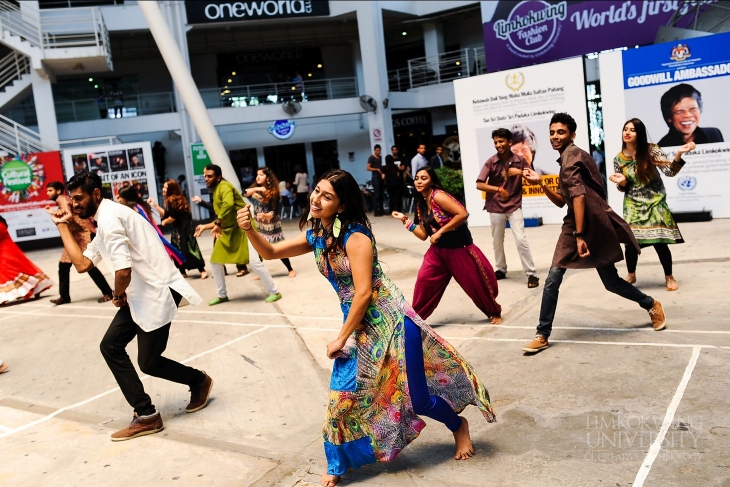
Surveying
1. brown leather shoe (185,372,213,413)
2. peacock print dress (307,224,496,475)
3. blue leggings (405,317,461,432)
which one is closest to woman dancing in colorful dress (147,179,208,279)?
brown leather shoe (185,372,213,413)

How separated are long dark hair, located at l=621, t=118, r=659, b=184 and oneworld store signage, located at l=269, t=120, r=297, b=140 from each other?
63.6 ft

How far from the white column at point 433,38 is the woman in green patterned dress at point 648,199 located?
2162cm

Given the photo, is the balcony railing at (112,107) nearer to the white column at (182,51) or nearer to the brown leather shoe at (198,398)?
the white column at (182,51)

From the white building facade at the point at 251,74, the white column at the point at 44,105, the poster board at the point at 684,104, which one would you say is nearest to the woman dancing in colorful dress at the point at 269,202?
the poster board at the point at 684,104

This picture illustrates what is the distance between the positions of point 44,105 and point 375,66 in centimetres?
1057

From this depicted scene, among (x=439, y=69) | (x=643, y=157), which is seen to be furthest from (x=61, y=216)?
(x=439, y=69)

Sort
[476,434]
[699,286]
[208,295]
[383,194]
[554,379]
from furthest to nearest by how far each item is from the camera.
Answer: [383,194] → [208,295] → [699,286] → [554,379] → [476,434]

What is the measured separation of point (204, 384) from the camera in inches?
206

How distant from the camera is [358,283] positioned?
3.53 metres

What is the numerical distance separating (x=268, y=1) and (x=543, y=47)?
9527 mm

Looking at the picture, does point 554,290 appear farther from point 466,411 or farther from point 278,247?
point 278,247

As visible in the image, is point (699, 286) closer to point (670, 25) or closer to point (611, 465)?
point (611, 465)

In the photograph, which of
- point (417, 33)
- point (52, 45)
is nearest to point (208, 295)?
point (52, 45)

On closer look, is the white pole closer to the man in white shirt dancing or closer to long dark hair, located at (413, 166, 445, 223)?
long dark hair, located at (413, 166, 445, 223)
